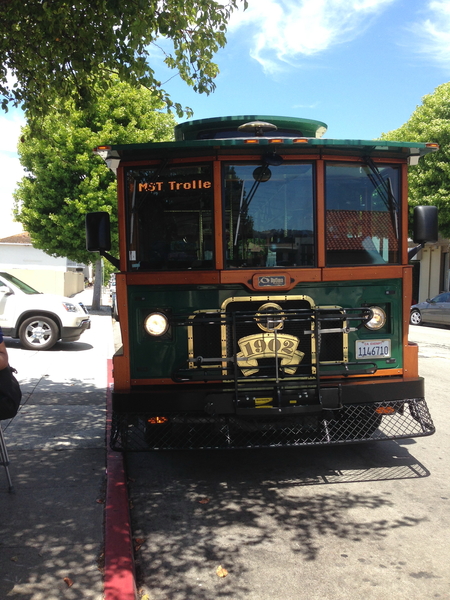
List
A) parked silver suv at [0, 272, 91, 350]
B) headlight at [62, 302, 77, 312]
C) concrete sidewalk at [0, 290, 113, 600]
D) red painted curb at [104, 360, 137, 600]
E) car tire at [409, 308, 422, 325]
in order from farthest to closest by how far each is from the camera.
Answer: car tire at [409, 308, 422, 325], headlight at [62, 302, 77, 312], parked silver suv at [0, 272, 91, 350], concrete sidewalk at [0, 290, 113, 600], red painted curb at [104, 360, 137, 600]

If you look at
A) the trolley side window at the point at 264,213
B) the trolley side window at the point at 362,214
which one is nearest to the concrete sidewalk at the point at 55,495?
the trolley side window at the point at 264,213

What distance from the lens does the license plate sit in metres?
→ 5.06

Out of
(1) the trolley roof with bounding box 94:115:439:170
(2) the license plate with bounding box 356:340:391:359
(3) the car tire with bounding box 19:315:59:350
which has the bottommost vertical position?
(3) the car tire with bounding box 19:315:59:350

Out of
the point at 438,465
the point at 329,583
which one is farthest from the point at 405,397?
the point at 329,583

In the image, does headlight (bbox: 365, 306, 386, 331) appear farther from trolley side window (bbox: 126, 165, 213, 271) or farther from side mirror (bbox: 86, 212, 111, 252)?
side mirror (bbox: 86, 212, 111, 252)

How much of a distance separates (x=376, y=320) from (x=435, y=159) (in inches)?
815

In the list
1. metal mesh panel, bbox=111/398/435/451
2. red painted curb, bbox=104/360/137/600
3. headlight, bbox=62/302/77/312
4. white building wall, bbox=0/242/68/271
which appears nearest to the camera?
red painted curb, bbox=104/360/137/600

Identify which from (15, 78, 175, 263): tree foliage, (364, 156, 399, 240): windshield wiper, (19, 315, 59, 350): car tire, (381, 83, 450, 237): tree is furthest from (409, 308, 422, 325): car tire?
(364, 156, 399, 240): windshield wiper

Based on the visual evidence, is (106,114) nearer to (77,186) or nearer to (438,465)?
(77,186)

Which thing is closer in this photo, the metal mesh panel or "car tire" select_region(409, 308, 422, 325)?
the metal mesh panel

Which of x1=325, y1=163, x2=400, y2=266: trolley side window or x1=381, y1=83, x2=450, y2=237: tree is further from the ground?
x1=381, y1=83, x2=450, y2=237: tree

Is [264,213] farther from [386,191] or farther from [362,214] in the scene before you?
[386,191]

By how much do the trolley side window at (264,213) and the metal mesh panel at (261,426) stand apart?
4.36 ft

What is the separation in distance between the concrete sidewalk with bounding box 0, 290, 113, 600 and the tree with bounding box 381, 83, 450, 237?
1850 cm
